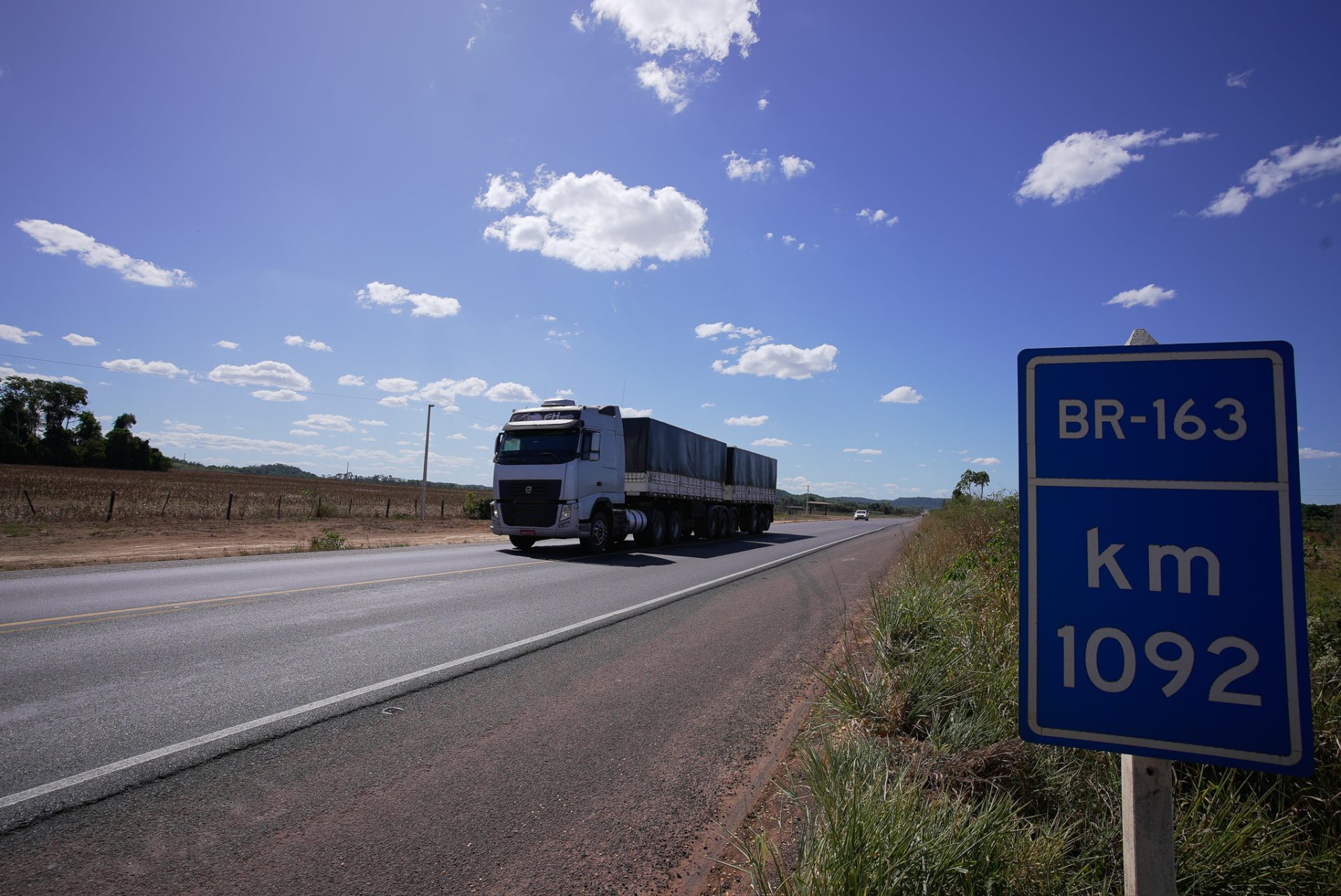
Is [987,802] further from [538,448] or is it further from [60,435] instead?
[60,435]

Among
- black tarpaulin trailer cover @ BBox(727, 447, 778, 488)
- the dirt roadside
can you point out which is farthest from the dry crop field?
black tarpaulin trailer cover @ BBox(727, 447, 778, 488)

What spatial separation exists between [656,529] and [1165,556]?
733 inches

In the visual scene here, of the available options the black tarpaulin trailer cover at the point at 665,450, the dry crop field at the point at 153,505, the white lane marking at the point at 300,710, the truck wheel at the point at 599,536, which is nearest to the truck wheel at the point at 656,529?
the black tarpaulin trailer cover at the point at 665,450

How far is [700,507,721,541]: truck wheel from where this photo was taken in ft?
80.1

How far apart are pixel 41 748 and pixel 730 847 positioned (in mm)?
3841

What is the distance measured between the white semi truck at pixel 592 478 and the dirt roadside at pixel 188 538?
439 cm

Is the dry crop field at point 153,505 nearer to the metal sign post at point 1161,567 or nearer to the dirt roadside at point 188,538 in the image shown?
the dirt roadside at point 188,538

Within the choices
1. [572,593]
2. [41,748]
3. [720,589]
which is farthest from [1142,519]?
[720,589]

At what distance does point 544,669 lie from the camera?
5727mm

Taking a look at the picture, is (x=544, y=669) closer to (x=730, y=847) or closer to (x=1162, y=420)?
(x=730, y=847)

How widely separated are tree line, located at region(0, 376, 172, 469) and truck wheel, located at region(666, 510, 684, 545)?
287ft

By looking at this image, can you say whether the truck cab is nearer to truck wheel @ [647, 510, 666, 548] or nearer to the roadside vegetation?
truck wheel @ [647, 510, 666, 548]

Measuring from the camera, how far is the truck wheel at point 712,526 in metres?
24.4

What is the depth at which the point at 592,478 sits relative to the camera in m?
16.4
